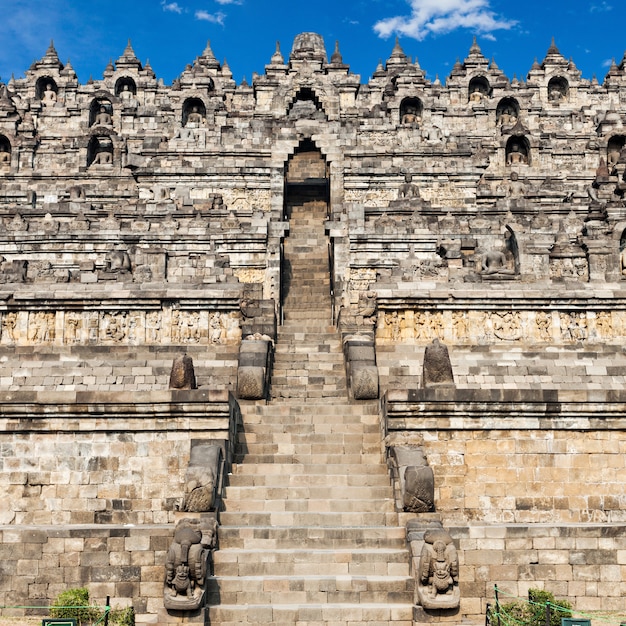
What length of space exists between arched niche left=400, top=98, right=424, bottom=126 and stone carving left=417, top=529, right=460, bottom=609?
129ft

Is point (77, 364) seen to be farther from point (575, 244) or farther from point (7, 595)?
point (575, 244)

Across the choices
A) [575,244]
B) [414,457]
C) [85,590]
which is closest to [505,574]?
[414,457]

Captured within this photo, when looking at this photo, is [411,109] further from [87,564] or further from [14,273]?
[87,564]

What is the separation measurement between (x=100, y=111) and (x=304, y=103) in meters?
14.4

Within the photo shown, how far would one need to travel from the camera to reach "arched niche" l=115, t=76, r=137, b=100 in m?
57.4

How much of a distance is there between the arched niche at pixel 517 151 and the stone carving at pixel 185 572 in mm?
34482

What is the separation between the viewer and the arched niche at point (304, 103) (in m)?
43.4

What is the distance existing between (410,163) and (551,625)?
84.0ft

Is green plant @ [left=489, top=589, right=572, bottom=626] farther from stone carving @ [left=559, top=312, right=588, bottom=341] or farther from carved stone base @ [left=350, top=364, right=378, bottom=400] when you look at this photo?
stone carving @ [left=559, top=312, right=588, bottom=341]

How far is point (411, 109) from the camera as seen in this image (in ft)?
163

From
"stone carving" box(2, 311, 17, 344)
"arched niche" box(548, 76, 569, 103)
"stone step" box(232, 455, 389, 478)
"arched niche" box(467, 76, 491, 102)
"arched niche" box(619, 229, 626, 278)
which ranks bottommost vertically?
"stone step" box(232, 455, 389, 478)

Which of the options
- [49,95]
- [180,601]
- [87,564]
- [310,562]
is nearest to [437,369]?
[310,562]

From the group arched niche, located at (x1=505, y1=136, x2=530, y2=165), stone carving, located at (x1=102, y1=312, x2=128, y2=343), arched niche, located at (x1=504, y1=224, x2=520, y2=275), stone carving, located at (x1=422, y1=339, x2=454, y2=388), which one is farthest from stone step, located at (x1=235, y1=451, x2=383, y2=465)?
arched niche, located at (x1=505, y1=136, x2=530, y2=165)

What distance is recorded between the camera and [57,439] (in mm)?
15672
